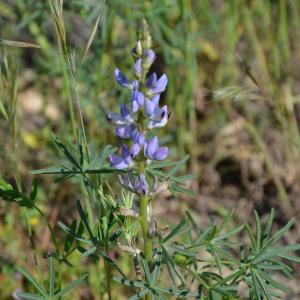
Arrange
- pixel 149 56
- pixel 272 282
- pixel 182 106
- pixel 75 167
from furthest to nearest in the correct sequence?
1. pixel 182 106
2. pixel 75 167
3. pixel 272 282
4. pixel 149 56

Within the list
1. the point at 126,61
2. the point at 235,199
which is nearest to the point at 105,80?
the point at 126,61

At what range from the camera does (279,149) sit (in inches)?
154

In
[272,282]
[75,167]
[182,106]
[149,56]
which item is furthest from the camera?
[182,106]

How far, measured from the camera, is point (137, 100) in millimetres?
1758

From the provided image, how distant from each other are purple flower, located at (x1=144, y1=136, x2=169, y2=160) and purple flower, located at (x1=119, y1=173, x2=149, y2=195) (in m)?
0.07

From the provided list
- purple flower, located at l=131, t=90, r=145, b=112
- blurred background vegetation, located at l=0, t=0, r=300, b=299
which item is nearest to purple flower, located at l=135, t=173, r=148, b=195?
purple flower, located at l=131, t=90, r=145, b=112

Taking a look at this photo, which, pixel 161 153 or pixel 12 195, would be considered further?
pixel 12 195

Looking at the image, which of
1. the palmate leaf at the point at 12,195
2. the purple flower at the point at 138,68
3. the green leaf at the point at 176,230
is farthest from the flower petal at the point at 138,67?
the palmate leaf at the point at 12,195

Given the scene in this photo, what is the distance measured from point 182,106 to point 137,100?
5.92ft

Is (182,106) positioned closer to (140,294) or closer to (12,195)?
(12,195)

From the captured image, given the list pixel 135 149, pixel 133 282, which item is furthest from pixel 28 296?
pixel 135 149

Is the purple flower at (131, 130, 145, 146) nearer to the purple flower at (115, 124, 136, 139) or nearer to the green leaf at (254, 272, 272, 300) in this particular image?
the purple flower at (115, 124, 136, 139)

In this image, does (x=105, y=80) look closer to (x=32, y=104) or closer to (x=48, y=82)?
(x=48, y=82)

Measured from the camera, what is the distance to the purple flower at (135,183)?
183 cm
